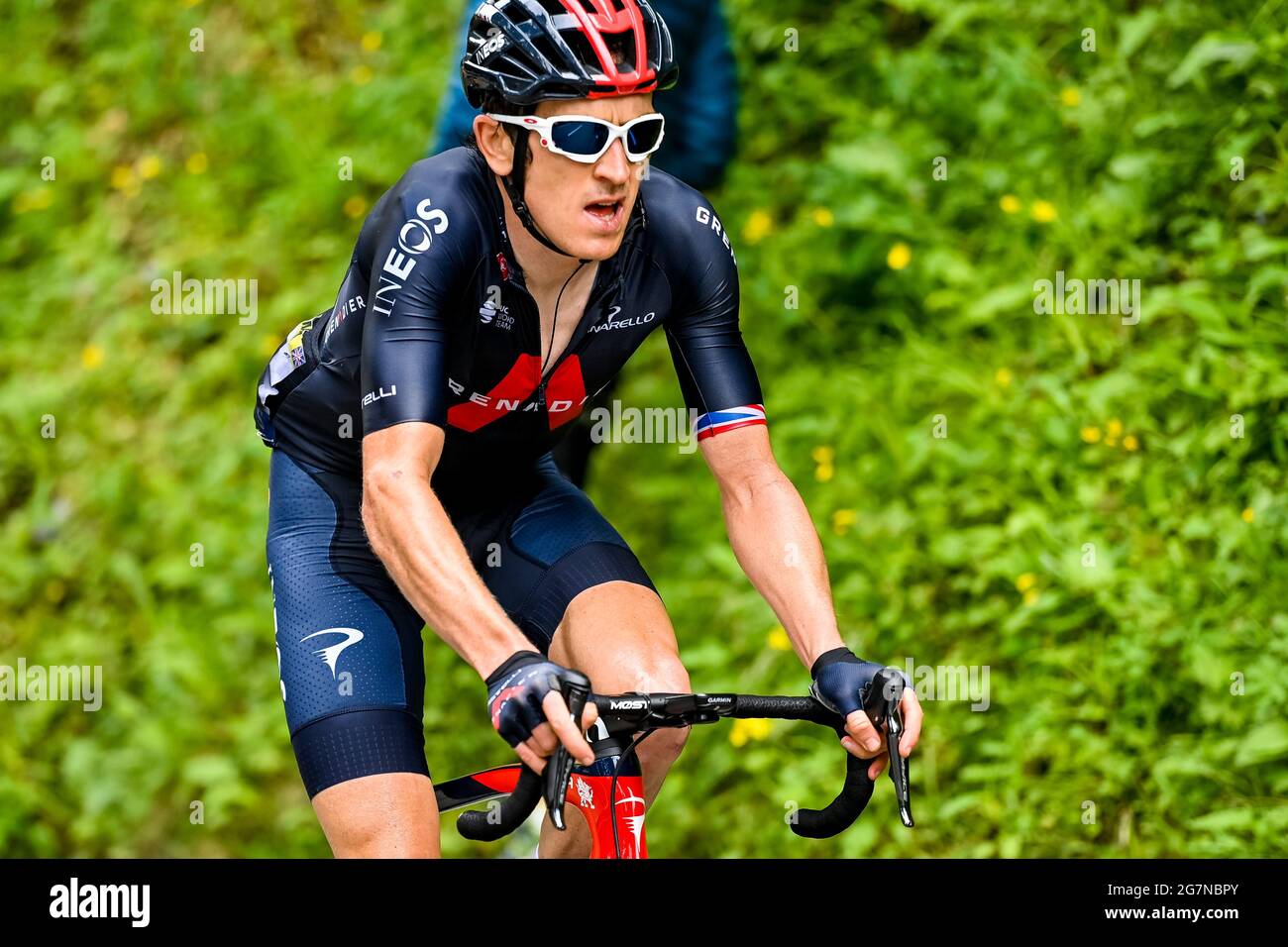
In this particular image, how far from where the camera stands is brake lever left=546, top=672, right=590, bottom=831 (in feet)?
11.0

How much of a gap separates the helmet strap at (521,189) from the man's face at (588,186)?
0.03 meters

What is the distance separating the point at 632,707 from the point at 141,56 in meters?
10.0

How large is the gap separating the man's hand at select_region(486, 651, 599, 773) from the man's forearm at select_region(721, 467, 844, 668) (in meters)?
0.86

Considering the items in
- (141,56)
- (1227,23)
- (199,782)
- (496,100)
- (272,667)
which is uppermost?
(141,56)

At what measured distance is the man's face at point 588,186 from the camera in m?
4.00

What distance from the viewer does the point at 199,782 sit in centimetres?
902

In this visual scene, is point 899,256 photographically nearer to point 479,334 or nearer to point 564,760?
point 479,334

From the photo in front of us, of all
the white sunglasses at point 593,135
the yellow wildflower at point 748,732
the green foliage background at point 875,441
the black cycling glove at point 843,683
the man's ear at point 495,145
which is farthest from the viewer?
the yellow wildflower at point 748,732

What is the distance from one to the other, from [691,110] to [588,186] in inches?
160

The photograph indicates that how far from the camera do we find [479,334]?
4.38 metres

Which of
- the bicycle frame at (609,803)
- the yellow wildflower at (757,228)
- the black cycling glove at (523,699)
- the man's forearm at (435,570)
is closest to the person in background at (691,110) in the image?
the yellow wildflower at (757,228)

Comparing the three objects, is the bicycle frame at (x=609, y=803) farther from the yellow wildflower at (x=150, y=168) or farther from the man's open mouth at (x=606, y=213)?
the yellow wildflower at (x=150, y=168)
